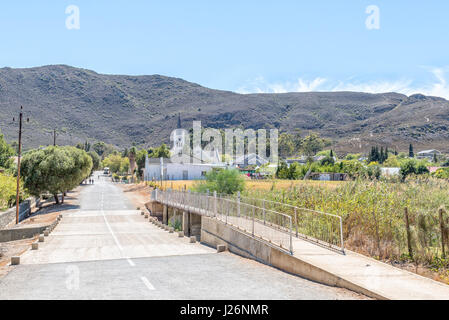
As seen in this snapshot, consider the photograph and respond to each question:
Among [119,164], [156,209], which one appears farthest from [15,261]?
[119,164]

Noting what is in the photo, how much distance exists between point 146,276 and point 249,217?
655 centimetres

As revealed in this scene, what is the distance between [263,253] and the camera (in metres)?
13.5

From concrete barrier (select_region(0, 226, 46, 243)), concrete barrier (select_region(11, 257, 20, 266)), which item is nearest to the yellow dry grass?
concrete barrier (select_region(0, 226, 46, 243))

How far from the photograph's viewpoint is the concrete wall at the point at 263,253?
9.74m

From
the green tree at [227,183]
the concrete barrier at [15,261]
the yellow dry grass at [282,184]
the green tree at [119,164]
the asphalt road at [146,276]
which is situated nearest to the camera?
the asphalt road at [146,276]

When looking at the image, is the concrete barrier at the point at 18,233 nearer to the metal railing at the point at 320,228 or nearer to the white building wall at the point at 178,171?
the metal railing at the point at 320,228

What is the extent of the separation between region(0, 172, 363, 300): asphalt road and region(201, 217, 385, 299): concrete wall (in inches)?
8.7

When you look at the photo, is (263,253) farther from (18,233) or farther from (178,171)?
(178,171)

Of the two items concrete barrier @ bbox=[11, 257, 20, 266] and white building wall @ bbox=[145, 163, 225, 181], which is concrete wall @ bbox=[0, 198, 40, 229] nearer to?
concrete barrier @ bbox=[11, 257, 20, 266]

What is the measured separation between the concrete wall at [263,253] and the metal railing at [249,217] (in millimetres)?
263

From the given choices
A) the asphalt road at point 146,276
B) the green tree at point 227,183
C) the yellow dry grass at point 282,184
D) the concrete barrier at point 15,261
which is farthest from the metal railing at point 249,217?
the concrete barrier at point 15,261

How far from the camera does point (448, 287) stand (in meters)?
8.88

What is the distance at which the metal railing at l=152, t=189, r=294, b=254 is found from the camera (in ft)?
43.2
